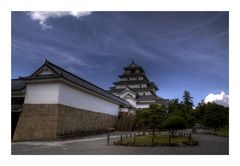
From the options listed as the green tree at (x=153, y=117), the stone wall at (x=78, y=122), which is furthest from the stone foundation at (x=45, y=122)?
the green tree at (x=153, y=117)

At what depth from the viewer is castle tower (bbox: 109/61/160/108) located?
888 inches

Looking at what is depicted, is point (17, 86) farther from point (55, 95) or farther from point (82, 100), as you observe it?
point (82, 100)

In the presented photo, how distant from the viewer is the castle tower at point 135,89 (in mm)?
22547

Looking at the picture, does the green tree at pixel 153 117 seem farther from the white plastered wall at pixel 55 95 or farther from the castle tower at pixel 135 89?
the castle tower at pixel 135 89

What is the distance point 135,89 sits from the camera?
953 inches

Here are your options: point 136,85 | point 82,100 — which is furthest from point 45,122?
point 136,85

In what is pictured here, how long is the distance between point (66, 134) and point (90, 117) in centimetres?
239

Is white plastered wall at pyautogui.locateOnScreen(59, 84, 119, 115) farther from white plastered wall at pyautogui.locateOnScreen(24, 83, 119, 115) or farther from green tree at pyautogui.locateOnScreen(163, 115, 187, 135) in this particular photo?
green tree at pyautogui.locateOnScreen(163, 115, 187, 135)

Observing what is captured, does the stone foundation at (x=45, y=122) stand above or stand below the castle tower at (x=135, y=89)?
below

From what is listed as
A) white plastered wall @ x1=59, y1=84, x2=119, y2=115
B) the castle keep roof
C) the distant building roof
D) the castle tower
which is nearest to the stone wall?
white plastered wall @ x1=59, y1=84, x2=119, y2=115
